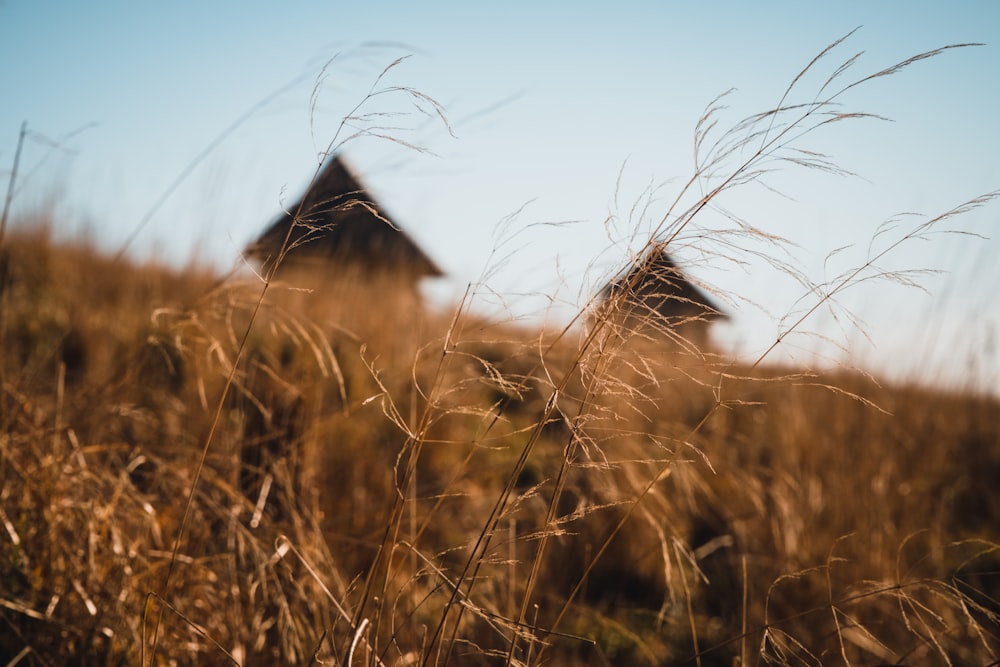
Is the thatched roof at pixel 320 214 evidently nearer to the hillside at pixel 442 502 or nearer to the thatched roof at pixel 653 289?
A: the hillside at pixel 442 502

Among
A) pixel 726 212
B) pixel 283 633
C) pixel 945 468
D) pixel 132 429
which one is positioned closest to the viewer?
pixel 726 212

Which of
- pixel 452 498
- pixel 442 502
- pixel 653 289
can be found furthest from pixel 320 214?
pixel 452 498

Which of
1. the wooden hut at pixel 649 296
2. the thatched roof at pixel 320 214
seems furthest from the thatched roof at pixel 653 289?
the thatched roof at pixel 320 214

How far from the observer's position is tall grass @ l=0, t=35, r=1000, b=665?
32.9 inches

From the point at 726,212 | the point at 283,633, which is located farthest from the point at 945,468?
the point at 283,633

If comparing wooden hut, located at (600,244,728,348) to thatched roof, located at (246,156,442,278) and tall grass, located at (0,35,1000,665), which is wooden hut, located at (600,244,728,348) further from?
thatched roof, located at (246,156,442,278)

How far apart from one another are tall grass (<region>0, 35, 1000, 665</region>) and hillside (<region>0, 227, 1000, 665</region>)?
0.01m

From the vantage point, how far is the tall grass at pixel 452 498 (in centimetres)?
84

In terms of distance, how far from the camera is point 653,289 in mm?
862

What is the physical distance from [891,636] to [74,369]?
12.0 feet

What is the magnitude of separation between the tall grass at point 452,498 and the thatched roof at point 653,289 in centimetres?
2

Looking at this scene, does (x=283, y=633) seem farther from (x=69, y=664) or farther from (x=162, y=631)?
(x=69, y=664)

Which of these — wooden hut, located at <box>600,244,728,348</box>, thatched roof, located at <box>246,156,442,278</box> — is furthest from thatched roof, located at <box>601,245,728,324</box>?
thatched roof, located at <box>246,156,442,278</box>

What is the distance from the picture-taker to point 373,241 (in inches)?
163
